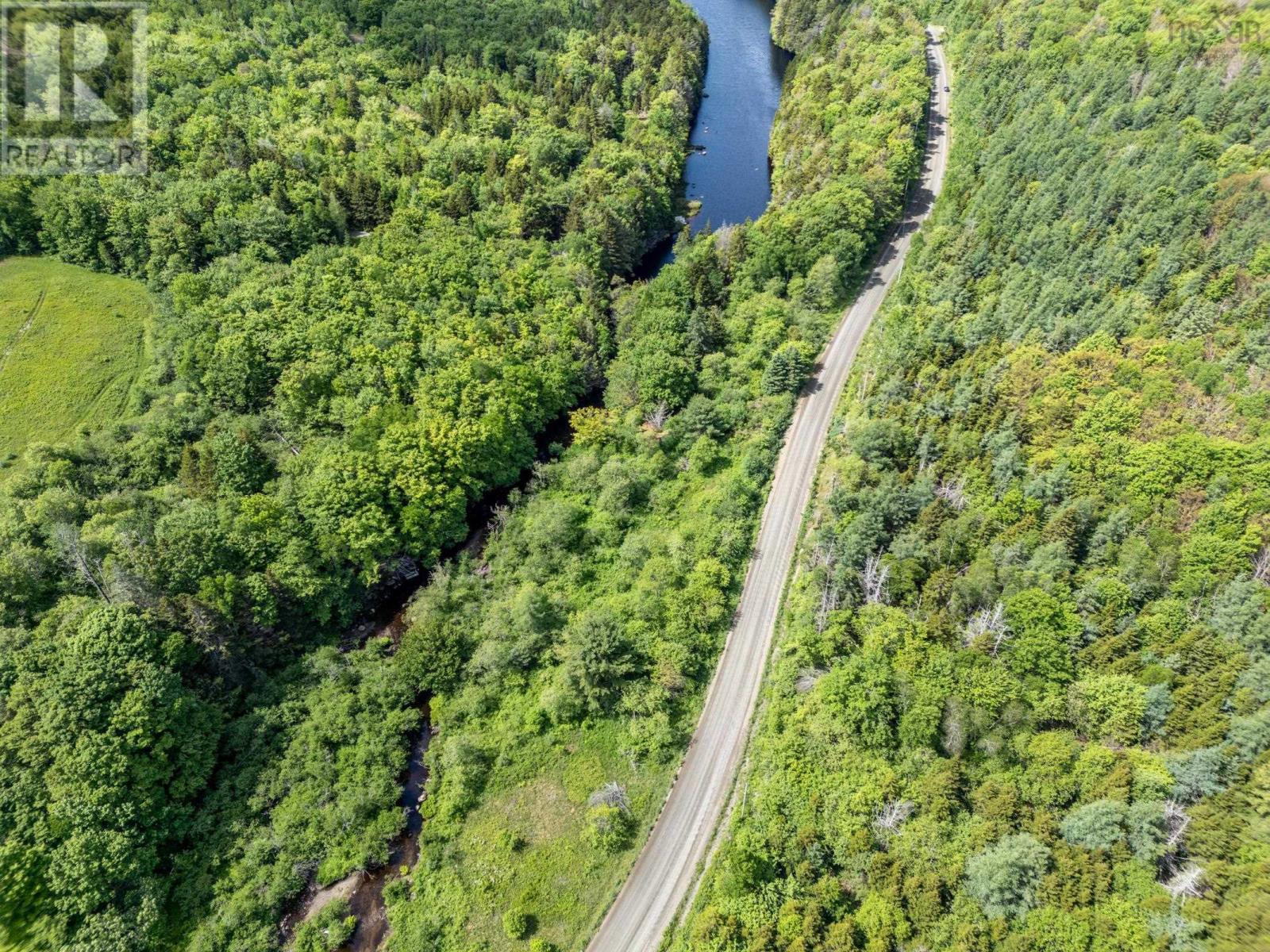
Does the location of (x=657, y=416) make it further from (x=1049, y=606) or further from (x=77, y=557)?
(x=77, y=557)

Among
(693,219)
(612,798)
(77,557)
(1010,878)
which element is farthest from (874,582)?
(693,219)

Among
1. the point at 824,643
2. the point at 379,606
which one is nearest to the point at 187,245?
the point at 379,606

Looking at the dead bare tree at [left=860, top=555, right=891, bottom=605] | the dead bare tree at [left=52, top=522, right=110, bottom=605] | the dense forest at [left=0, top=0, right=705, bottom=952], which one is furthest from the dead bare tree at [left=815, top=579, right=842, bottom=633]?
the dead bare tree at [left=52, top=522, right=110, bottom=605]

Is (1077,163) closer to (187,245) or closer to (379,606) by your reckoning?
(379,606)

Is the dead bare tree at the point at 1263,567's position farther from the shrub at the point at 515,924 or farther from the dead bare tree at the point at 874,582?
the shrub at the point at 515,924

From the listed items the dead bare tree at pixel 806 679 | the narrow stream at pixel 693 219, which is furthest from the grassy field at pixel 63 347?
the dead bare tree at pixel 806 679

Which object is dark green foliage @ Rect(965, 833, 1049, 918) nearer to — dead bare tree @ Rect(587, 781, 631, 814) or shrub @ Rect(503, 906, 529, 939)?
dead bare tree @ Rect(587, 781, 631, 814)
